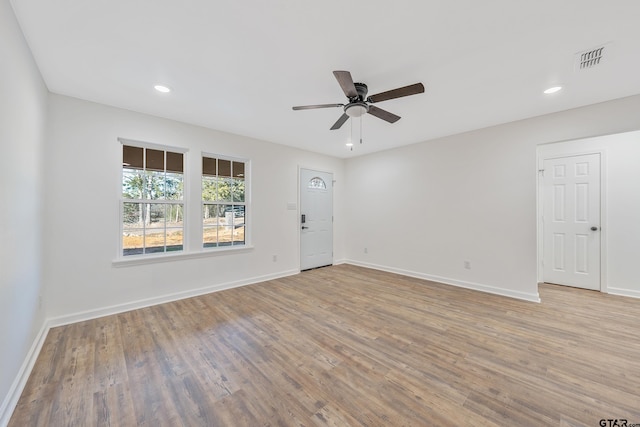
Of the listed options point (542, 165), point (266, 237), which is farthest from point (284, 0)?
point (542, 165)

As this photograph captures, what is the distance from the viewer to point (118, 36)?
185cm

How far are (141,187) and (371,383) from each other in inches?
141

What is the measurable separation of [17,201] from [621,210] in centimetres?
689

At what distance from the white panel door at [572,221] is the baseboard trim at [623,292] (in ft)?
0.46

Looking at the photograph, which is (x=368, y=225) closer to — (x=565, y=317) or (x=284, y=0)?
(x=565, y=317)

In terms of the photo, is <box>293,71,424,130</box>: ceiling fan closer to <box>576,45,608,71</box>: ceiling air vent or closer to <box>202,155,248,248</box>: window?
<box>576,45,608,71</box>: ceiling air vent

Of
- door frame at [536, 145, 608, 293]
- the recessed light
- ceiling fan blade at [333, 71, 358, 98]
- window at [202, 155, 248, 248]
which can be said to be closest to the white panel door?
door frame at [536, 145, 608, 293]

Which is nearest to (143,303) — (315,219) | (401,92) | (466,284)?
(315,219)

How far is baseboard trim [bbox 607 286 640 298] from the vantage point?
3453 millimetres

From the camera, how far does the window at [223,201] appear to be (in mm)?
3916

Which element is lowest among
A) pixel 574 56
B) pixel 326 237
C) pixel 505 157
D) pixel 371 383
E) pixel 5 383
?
pixel 371 383

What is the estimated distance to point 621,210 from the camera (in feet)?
11.7

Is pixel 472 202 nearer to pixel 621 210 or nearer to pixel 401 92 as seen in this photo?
pixel 621 210

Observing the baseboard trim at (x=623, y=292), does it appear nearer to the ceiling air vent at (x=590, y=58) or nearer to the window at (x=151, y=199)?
the ceiling air vent at (x=590, y=58)
